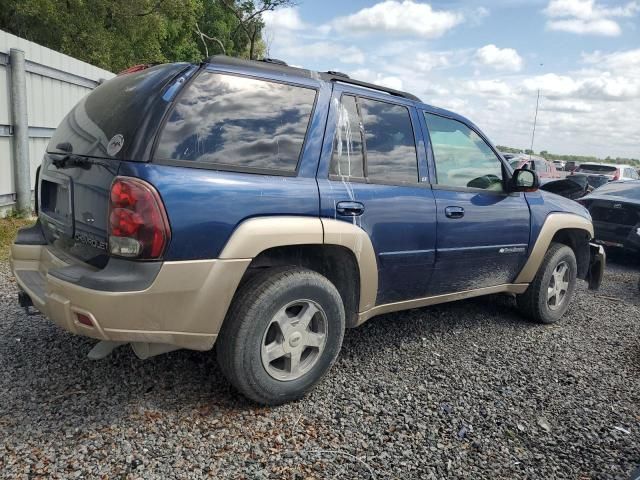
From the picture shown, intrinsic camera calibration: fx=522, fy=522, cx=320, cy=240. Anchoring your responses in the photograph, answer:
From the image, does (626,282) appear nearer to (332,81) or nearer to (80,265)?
(332,81)

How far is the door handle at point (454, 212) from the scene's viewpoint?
364 centimetres

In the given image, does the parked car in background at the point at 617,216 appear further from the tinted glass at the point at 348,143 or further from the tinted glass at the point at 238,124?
the tinted glass at the point at 238,124

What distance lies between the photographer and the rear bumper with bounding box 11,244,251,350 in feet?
7.85

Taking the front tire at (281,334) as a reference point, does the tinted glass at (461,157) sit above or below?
above

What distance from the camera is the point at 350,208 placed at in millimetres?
3049

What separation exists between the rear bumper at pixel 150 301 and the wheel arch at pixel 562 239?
286 centimetres

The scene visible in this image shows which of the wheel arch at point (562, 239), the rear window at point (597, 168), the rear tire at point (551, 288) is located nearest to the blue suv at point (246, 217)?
the wheel arch at point (562, 239)

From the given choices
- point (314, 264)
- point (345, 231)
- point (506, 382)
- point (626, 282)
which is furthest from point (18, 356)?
point (626, 282)

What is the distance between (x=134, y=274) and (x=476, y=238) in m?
2.50

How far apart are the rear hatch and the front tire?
0.76 metres

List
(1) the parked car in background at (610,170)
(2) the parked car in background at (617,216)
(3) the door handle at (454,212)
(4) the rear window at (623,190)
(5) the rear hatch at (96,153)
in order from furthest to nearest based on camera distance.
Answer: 1. (1) the parked car in background at (610,170)
2. (4) the rear window at (623,190)
3. (2) the parked car in background at (617,216)
4. (3) the door handle at (454,212)
5. (5) the rear hatch at (96,153)

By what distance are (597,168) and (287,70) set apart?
18.8 meters

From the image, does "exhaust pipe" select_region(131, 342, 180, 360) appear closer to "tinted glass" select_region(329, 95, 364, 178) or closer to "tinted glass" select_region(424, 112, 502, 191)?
"tinted glass" select_region(329, 95, 364, 178)

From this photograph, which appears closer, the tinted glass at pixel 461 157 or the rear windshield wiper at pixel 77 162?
the rear windshield wiper at pixel 77 162
